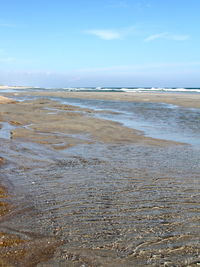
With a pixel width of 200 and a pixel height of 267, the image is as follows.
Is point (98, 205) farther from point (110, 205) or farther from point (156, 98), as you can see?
point (156, 98)

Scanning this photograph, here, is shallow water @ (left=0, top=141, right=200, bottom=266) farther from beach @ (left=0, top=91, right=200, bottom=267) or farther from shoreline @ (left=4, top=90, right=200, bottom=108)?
shoreline @ (left=4, top=90, right=200, bottom=108)

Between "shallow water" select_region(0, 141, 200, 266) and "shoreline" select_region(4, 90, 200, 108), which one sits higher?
"shoreline" select_region(4, 90, 200, 108)

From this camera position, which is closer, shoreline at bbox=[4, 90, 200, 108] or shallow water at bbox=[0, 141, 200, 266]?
shallow water at bbox=[0, 141, 200, 266]

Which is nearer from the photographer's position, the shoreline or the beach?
the beach

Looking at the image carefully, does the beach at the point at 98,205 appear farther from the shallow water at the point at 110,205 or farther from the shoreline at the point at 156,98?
the shoreline at the point at 156,98

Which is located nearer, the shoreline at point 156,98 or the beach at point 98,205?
the beach at point 98,205

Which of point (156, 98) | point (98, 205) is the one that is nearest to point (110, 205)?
point (98, 205)

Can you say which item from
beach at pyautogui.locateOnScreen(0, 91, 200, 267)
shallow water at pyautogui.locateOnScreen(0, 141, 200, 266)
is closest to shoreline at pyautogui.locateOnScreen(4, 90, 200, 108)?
beach at pyautogui.locateOnScreen(0, 91, 200, 267)

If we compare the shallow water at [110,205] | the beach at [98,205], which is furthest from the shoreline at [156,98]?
the shallow water at [110,205]

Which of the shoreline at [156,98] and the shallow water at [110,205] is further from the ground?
the shoreline at [156,98]

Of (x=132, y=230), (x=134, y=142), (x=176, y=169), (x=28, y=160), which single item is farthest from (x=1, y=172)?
(x=134, y=142)

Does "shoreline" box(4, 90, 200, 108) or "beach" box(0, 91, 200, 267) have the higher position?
"shoreline" box(4, 90, 200, 108)

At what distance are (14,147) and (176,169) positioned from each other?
18.9 feet

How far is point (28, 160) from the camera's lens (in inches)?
353
